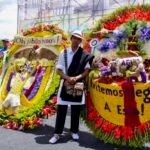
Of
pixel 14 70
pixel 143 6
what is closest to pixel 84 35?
pixel 143 6

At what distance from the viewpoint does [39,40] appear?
6.99m

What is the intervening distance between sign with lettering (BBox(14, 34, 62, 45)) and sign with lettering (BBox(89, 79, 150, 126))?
165 cm

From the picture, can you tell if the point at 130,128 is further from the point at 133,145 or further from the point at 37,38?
the point at 37,38

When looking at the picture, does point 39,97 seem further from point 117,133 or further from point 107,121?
point 117,133

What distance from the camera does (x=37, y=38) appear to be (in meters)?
7.01

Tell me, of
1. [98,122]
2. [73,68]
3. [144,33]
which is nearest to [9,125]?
[73,68]

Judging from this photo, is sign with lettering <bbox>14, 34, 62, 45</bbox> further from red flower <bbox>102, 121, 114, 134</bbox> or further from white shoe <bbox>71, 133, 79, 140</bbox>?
red flower <bbox>102, 121, 114, 134</bbox>

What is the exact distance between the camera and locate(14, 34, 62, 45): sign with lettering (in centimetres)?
674

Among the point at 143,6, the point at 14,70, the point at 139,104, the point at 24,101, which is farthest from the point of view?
the point at 14,70

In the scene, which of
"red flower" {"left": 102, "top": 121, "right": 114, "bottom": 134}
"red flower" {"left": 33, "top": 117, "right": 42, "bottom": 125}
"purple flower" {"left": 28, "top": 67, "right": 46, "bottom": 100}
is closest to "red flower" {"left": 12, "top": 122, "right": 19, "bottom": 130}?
"red flower" {"left": 33, "top": 117, "right": 42, "bottom": 125}

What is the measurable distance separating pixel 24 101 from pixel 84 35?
1.62m

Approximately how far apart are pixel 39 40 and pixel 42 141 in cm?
196

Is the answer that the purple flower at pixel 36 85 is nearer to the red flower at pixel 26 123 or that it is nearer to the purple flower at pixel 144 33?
the red flower at pixel 26 123

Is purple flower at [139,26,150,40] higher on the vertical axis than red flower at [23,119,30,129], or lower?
higher
